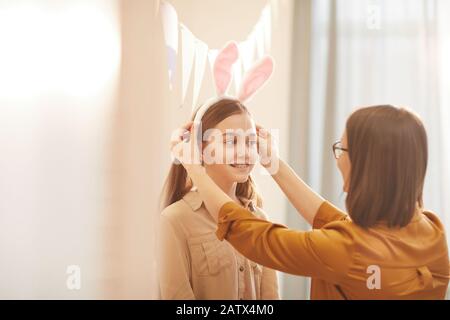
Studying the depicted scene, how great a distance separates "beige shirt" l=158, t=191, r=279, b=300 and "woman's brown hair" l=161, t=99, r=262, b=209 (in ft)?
0.11

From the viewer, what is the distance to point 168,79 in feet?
4.91

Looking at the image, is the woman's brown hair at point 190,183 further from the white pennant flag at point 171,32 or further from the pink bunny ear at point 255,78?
the white pennant flag at point 171,32

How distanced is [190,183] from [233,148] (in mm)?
162

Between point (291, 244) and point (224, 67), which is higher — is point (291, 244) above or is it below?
below

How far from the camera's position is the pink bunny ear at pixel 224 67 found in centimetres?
140

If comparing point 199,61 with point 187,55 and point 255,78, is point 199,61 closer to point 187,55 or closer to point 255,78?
point 187,55

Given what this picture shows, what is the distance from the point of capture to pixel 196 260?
4.40 ft

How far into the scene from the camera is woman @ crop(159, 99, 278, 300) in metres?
1.33

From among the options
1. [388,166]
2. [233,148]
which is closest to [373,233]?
[388,166]

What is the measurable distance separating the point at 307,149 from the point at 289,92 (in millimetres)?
175

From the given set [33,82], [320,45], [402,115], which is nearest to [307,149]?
[320,45]

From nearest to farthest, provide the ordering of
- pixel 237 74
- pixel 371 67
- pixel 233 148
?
pixel 233 148
pixel 237 74
pixel 371 67

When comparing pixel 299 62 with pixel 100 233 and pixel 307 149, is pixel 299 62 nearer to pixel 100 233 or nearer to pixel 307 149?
pixel 307 149
